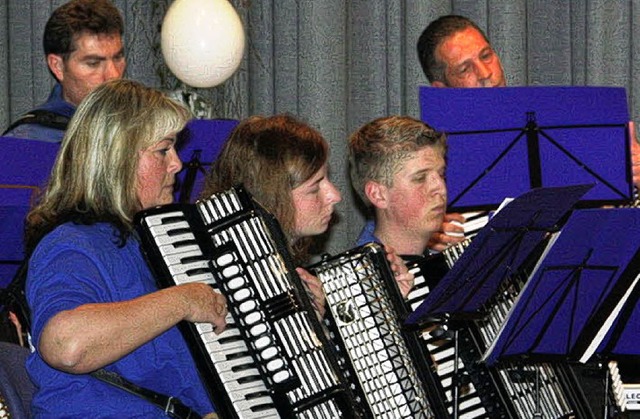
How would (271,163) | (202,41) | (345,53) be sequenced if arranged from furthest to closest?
(345,53)
(202,41)
(271,163)

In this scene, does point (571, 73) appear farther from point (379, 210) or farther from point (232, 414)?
point (232, 414)

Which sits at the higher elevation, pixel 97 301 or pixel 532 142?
pixel 532 142

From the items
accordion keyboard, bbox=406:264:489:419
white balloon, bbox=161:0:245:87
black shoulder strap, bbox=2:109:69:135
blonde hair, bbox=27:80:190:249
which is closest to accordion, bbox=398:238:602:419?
accordion keyboard, bbox=406:264:489:419

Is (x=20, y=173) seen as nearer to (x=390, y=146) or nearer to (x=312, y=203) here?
(x=312, y=203)

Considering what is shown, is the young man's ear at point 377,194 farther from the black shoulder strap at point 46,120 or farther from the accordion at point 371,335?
the black shoulder strap at point 46,120

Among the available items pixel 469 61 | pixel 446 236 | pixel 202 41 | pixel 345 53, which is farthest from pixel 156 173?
pixel 345 53

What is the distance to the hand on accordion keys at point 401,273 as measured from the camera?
3.51 meters

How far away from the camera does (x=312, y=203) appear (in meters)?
3.50

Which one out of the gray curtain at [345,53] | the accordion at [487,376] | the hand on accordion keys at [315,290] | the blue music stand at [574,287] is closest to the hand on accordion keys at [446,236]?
the accordion at [487,376]

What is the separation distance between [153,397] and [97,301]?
0.24m

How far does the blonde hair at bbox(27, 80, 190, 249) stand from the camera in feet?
9.36

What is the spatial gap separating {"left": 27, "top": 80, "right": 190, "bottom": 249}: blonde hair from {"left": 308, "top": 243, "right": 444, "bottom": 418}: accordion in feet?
2.29

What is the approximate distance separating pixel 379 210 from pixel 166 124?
4.07ft

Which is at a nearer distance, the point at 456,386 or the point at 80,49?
the point at 456,386
